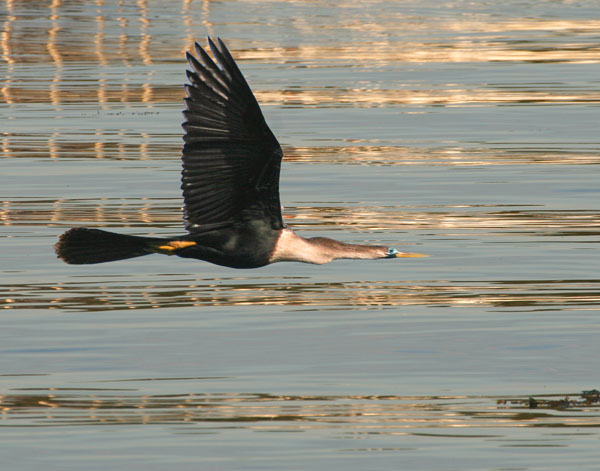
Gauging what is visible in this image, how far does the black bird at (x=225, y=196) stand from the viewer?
877 cm

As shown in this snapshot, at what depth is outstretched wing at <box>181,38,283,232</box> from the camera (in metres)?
8.75

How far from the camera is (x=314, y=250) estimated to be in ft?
30.3

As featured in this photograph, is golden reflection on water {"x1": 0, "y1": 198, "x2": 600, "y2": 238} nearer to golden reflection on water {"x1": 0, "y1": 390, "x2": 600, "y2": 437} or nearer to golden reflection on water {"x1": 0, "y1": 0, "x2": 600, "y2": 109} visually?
golden reflection on water {"x1": 0, "y1": 390, "x2": 600, "y2": 437}

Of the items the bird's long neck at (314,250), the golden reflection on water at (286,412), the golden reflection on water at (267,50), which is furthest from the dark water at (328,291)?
the bird's long neck at (314,250)

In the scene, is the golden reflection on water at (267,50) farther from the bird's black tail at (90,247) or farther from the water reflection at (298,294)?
the bird's black tail at (90,247)

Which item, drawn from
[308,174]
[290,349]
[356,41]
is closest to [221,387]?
[290,349]

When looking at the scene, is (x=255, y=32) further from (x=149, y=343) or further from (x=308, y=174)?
(x=149, y=343)

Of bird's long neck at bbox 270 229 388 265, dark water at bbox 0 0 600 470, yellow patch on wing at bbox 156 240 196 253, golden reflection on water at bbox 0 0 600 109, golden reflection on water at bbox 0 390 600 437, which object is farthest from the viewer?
golden reflection on water at bbox 0 0 600 109

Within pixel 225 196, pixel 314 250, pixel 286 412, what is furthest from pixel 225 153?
pixel 286 412

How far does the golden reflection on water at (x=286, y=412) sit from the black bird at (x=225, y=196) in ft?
3.10

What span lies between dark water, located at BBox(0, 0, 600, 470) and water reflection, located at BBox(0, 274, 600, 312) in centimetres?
3

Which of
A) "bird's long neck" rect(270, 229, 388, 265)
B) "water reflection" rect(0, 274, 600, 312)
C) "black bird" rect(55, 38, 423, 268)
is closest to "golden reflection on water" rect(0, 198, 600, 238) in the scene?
"water reflection" rect(0, 274, 600, 312)

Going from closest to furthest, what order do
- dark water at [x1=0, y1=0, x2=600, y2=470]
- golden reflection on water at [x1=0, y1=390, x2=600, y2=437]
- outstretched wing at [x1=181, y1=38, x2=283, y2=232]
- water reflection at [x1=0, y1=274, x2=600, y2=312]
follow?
dark water at [x1=0, y1=0, x2=600, y2=470] < golden reflection on water at [x1=0, y1=390, x2=600, y2=437] < outstretched wing at [x1=181, y1=38, x2=283, y2=232] < water reflection at [x1=0, y1=274, x2=600, y2=312]

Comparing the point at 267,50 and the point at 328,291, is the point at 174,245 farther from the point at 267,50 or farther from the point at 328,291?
the point at 267,50
